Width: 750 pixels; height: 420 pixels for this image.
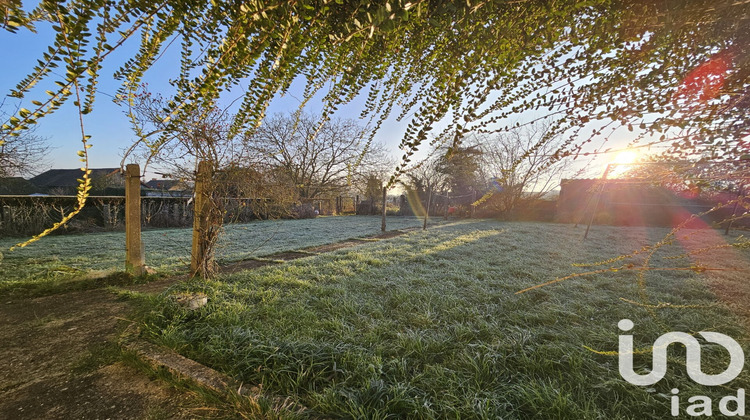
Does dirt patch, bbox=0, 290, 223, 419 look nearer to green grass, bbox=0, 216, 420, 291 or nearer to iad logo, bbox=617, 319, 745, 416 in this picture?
green grass, bbox=0, 216, 420, 291

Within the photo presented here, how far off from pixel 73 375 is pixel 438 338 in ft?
7.50

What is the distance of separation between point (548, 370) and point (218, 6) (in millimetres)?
2310

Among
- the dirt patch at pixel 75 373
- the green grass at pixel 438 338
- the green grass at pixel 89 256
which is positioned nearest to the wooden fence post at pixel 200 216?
the green grass at pixel 89 256

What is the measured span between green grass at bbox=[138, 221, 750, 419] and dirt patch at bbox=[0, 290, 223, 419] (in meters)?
0.26

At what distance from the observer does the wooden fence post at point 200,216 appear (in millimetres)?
2992

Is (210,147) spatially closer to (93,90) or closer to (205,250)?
(205,250)

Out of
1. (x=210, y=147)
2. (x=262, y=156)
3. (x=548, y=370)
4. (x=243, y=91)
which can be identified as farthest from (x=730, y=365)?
(x=210, y=147)

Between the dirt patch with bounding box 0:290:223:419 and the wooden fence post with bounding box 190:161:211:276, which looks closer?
the dirt patch with bounding box 0:290:223:419

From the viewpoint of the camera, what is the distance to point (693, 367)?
166 centimetres

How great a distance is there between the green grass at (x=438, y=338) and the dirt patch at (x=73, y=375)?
0.86 feet

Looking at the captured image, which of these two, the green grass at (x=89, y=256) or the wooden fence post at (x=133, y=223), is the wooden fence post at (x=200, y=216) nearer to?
the green grass at (x=89, y=256)

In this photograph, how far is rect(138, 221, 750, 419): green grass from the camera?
1.39 metres

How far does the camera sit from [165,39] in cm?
77

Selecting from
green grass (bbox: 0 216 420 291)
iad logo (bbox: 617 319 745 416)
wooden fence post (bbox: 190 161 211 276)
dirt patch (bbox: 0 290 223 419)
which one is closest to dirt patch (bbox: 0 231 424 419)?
dirt patch (bbox: 0 290 223 419)
